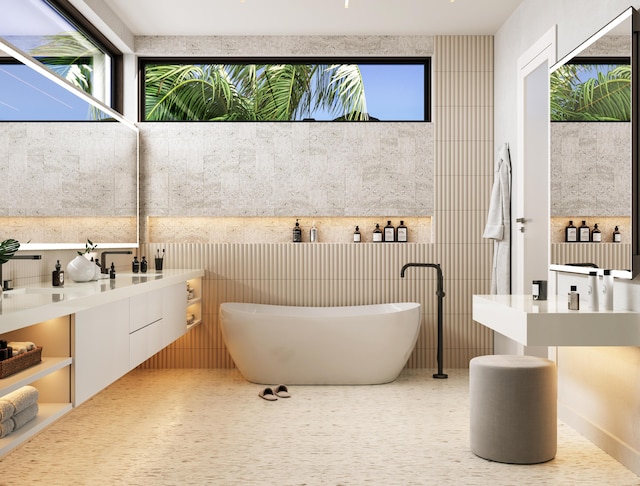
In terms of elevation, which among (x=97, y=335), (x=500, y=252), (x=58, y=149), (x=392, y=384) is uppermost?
(x=58, y=149)

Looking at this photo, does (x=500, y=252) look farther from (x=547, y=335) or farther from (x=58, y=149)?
(x=58, y=149)

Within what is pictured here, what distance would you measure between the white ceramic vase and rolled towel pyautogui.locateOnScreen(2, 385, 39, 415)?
1.39 meters

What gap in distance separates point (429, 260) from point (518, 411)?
2600 millimetres

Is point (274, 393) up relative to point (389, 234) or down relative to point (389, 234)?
down

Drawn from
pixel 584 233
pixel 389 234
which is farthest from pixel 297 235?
pixel 584 233

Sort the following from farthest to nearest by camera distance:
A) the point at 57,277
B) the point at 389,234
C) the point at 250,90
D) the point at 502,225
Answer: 1. the point at 250,90
2. the point at 389,234
3. the point at 502,225
4. the point at 57,277

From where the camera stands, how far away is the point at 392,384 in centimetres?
520

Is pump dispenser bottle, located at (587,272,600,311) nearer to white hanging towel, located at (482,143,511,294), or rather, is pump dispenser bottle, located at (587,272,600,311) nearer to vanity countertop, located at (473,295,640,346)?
vanity countertop, located at (473,295,640,346)

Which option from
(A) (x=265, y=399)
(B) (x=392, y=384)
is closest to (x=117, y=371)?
Answer: (A) (x=265, y=399)

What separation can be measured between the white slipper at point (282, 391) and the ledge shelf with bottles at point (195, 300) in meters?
1.09

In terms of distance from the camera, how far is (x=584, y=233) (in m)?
3.73

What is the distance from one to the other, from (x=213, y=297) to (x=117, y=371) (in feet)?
7.71

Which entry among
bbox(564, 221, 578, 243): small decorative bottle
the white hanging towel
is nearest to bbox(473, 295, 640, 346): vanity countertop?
bbox(564, 221, 578, 243): small decorative bottle

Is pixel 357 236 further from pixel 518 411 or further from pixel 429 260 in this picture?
pixel 518 411
